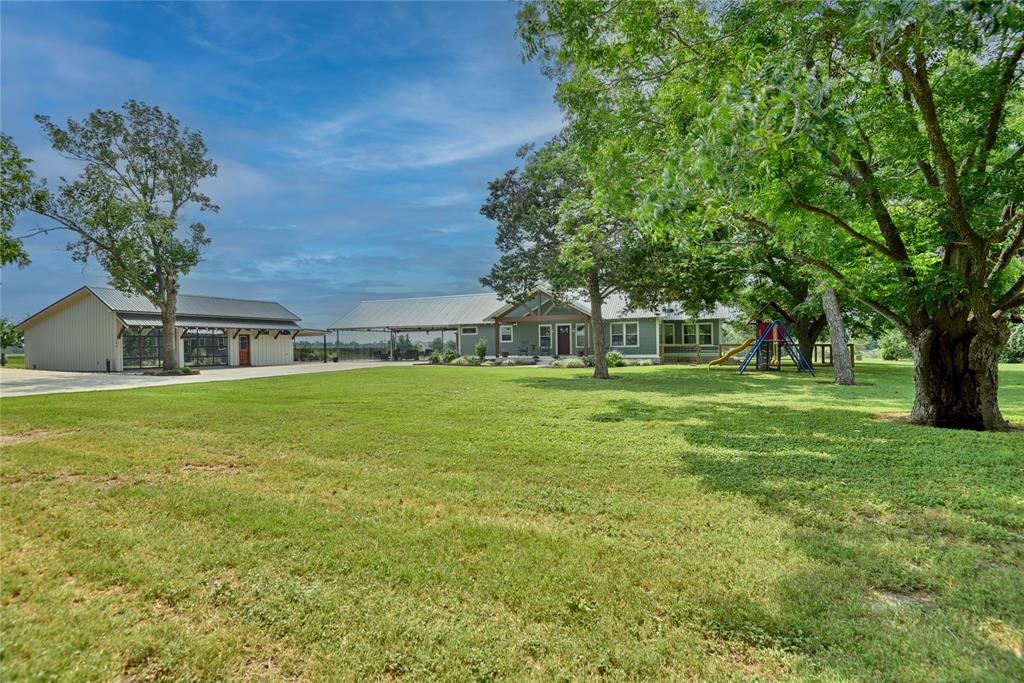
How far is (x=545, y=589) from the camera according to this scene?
2779 mm

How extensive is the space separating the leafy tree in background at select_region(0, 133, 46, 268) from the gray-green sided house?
19.2 metres

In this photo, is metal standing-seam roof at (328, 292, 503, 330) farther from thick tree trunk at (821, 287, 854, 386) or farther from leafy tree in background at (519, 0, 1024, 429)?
leafy tree in background at (519, 0, 1024, 429)

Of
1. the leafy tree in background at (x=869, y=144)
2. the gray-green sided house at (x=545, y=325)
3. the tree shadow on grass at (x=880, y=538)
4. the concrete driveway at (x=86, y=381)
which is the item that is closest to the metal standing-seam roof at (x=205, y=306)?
the gray-green sided house at (x=545, y=325)

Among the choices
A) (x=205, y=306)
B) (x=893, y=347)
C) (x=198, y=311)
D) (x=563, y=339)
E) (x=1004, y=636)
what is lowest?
(x=1004, y=636)

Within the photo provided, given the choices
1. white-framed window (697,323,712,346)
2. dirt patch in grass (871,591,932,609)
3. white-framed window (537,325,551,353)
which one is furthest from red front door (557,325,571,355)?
dirt patch in grass (871,591,932,609)

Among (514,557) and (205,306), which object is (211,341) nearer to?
(205,306)

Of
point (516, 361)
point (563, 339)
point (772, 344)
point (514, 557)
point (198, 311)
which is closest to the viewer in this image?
point (514, 557)

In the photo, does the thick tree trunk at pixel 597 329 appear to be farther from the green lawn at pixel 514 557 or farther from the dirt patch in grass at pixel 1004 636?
the dirt patch in grass at pixel 1004 636

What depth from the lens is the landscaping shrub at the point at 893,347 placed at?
33719 mm

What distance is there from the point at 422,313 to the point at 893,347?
110 ft

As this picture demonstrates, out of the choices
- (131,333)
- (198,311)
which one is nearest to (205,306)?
(198,311)

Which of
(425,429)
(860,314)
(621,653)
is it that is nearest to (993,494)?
(621,653)

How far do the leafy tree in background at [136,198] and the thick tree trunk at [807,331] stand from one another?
2898 centimetres

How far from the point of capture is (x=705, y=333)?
30953 mm
